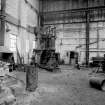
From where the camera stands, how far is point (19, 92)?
12.3ft

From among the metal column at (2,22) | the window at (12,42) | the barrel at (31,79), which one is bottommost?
the barrel at (31,79)

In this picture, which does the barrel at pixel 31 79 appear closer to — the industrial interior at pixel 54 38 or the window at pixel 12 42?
the industrial interior at pixel 54 38

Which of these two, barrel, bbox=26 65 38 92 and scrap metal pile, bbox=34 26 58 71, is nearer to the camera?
barrel, bbox=26 65 38 92

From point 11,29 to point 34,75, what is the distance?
17.8ft

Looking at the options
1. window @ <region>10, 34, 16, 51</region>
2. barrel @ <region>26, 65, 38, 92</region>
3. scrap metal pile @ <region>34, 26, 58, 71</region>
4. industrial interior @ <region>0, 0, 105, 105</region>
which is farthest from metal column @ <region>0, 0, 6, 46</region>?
barrel @ <region>26, 65, 38, 92</region>

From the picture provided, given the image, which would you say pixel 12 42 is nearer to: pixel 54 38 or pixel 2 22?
pixel 2 22

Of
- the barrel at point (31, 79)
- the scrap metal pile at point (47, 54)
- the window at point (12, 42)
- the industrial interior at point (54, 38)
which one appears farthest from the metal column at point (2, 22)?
the barrel at point (31, 79)

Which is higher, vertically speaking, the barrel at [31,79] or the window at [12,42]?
the window at [12,42]

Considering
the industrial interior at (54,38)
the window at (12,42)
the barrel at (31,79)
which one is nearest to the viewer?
the barrel at (31,79)

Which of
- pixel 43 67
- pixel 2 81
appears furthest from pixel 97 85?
pixel 43 67

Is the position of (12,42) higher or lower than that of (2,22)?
lower

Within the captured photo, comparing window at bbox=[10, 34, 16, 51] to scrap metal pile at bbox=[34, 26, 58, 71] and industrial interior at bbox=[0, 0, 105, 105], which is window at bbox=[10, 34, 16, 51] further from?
scrap metal pile at bbox=[34, 26, 58, 71]

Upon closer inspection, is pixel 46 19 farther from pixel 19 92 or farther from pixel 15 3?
pixel 19 92

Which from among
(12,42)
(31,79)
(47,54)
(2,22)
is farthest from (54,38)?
(31,79)
